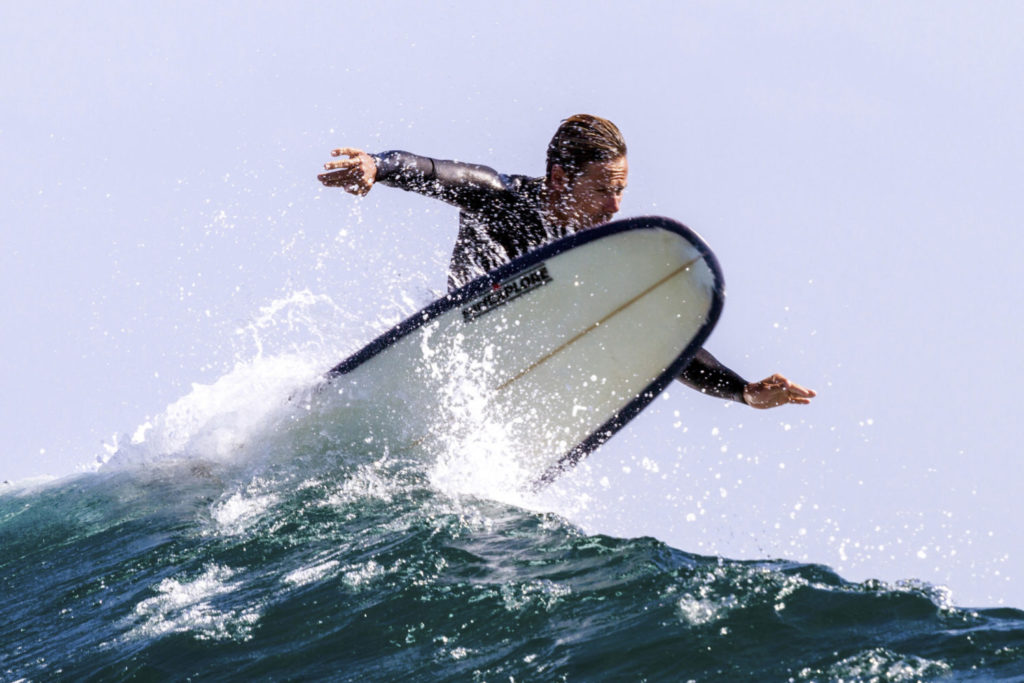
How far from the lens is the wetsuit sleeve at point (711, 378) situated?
6219 millimetres

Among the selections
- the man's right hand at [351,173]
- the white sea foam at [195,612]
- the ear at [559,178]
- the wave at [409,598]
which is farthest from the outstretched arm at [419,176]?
the white sea foam at [195,612]

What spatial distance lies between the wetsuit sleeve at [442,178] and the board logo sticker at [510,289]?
0.51m

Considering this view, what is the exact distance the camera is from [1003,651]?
3746mm

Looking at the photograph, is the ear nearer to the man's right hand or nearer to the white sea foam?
the man's right hand

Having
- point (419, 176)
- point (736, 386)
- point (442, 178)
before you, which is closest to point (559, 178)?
point (442, 178)

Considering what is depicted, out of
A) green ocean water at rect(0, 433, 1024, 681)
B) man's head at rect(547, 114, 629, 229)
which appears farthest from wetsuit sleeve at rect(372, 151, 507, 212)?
green ocean water at rect(0, 433, 1024, 681)

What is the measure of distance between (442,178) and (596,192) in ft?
3.25

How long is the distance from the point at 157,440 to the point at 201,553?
8.69ft

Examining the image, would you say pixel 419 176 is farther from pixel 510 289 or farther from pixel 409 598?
pixel 409 598

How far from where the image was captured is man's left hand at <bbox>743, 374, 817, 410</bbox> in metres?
5.89

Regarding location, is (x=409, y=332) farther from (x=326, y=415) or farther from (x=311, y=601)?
(x=311, y=601)

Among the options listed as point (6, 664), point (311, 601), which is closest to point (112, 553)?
point (6, 664)

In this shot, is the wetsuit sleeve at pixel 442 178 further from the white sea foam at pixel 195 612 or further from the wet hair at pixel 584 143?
the white sea foam at pixel 195 612

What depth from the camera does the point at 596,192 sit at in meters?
6.21
